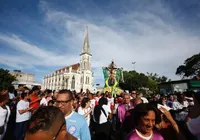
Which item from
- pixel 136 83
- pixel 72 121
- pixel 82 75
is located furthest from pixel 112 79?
pixel 82 75

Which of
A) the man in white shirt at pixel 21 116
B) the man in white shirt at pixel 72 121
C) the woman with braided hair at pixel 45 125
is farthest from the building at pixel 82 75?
the woman with braided hair at pixel 45 125

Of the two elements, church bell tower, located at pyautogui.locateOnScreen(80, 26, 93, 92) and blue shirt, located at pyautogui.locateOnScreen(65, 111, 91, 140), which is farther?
church bell tower, located at pyautogui.locateOnScreen(80, 26, 93, 92)

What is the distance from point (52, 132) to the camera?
1081mm

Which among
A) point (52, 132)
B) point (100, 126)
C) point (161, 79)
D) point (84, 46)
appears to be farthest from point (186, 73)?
point (52, 132)

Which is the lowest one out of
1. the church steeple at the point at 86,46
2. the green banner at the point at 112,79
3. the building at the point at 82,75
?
the green banner at the point at 112,79

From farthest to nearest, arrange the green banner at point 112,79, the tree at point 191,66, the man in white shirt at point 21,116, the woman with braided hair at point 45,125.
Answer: the tree at point 191,66 → the green banner at point 112,79 → the man in white shirt at point 21,116 → the woman with braided hair at point 45,125

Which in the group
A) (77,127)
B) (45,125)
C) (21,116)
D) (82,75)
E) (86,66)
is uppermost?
(86,66)

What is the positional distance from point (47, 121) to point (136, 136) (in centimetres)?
139

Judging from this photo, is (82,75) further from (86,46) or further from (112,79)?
(112,79)

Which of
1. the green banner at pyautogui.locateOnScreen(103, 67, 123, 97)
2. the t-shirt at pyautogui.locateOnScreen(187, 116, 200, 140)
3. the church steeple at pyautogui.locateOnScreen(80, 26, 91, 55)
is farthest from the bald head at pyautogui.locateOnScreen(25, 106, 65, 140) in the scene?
the church steeple at pyautogui.locateOnScreen(80, 26, 91, 55)

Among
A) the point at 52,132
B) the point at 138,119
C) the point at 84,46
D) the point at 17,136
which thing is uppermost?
the point at 84,46

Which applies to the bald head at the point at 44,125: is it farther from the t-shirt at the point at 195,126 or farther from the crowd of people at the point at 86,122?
the t-shirt at the point at 195,126

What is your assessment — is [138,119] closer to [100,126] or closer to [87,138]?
[87,138]

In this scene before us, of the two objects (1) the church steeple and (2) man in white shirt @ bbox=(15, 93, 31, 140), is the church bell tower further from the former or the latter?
(2) man in white shirt @ bbox=(15, 93, 31, 140)
